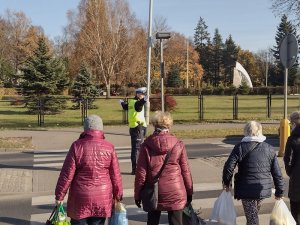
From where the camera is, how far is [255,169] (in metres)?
5.11

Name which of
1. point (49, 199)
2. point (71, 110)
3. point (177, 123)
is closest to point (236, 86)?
point (71, 110)

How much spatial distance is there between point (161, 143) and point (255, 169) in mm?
1176

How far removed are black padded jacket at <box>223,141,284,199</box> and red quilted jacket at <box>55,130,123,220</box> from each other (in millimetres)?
1451

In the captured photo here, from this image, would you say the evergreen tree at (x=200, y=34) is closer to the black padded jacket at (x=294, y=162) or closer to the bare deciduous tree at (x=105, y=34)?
the bare deciduous tree at (x=105, y=34)

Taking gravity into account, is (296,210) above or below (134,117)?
below

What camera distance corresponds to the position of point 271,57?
113812 mm

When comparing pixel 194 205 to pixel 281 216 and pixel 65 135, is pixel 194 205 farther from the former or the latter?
pixel 65 135

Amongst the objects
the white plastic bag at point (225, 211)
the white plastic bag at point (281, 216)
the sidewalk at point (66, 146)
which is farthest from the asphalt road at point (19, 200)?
the white plastic bag at point (281, 216)

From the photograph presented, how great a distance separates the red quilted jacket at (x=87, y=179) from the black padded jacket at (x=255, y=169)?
1.45 m

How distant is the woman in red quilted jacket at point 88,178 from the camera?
4562 millimetres

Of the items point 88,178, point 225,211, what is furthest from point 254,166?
point 88,178

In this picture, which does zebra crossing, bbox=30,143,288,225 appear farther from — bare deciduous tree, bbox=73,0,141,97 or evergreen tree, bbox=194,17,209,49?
evergreen tree, bbox=194,17,209,49

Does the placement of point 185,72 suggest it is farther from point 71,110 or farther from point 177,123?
point 177,123

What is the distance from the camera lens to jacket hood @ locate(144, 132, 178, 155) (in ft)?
15.5
